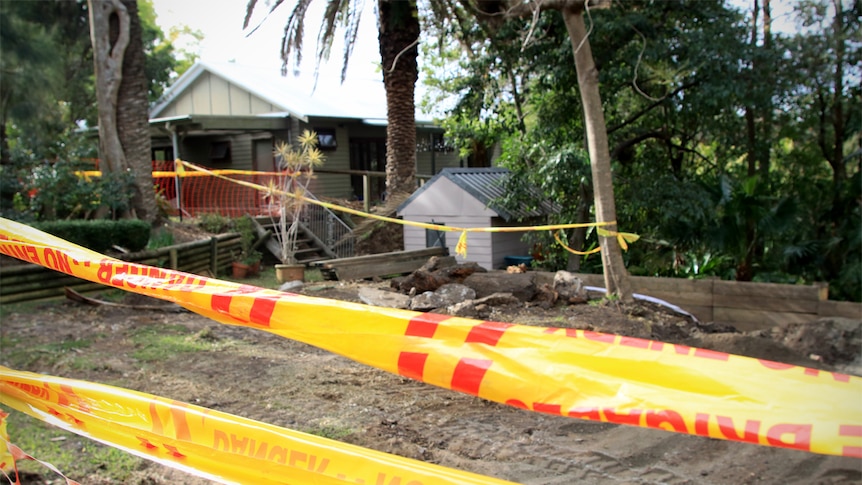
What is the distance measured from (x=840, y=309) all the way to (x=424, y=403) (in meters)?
7.15

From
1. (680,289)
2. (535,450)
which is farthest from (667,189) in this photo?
(535,450)

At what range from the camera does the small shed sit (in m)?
11.9

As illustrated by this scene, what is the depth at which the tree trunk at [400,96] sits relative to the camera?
36.4ft

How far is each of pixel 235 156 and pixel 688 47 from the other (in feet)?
33.5

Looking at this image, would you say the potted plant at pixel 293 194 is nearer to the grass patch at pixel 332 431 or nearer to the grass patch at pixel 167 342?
the grass patch at pixel 167 342

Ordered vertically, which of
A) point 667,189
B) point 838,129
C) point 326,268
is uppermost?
point 838,129

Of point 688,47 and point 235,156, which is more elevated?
point 688,47

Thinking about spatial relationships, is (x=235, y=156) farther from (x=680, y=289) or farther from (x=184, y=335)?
(x=680, y=289)

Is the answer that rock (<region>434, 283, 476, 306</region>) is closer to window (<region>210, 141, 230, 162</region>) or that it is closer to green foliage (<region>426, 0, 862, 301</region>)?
green foliage (<region>426, 0, 862, 301</region>)

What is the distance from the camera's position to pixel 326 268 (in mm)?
10414

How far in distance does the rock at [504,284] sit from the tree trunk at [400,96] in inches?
140

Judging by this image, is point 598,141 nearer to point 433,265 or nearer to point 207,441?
point 433,265

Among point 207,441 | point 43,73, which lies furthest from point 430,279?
point 43,73

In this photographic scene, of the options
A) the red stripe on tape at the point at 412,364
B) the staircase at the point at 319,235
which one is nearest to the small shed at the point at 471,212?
the staircase at the point at 319,235
